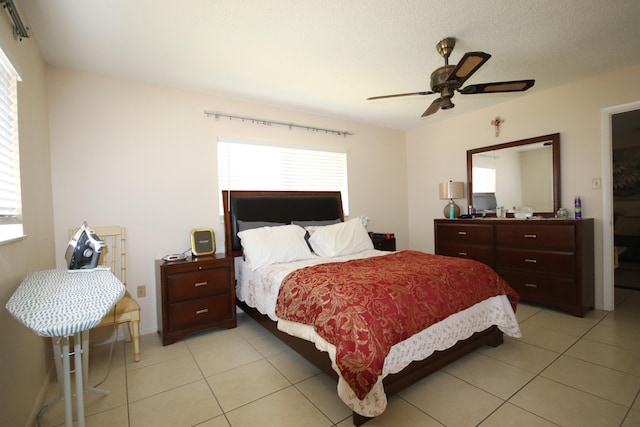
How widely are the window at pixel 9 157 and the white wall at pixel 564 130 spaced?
4505 millimetres

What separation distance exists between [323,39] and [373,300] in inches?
78.0

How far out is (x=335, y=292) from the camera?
1.77 meters

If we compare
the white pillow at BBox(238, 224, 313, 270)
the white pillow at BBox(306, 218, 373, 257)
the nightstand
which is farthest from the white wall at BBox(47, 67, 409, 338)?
the nightstand

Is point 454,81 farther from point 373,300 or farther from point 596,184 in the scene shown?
→ point 596,184

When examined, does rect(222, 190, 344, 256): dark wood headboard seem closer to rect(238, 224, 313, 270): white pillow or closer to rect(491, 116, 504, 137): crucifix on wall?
rect(238, 224, 313, 270): white pillow

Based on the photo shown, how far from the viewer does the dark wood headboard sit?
3281mm

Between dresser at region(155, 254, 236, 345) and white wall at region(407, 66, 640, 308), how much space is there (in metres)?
3.33

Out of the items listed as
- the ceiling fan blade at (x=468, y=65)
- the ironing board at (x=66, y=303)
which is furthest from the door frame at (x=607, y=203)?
the ironing board at (x=66, y=303)

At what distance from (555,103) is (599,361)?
277 centimetres

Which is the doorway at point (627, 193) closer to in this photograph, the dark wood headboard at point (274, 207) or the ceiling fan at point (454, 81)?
the ceiling fan at point (454, 81)

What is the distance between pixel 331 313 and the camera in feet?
5.43

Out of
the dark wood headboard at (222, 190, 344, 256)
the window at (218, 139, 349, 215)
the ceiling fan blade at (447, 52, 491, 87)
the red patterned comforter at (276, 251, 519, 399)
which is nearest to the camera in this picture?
the red patterned comforter at (276, 251, 519, 399)

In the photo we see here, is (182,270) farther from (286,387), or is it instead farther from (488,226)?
(488,226)

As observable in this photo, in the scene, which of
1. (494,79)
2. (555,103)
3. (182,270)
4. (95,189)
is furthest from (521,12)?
(95,189)
